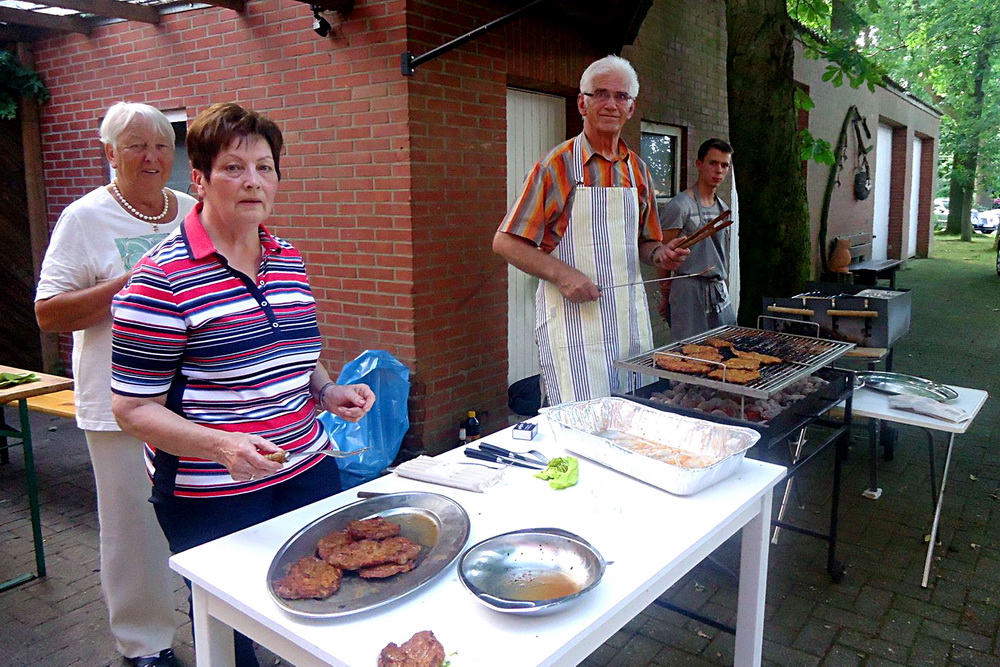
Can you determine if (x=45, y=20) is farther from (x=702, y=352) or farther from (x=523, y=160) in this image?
(x=702, y=352)

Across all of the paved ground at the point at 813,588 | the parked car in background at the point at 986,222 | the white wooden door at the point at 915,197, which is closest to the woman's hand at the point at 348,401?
the paved ground at the point at 813,588

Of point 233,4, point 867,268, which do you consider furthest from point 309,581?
point 867,268

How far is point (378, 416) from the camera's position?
4406 mm

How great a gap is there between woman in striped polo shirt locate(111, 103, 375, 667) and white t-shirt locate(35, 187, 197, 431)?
2.37ft

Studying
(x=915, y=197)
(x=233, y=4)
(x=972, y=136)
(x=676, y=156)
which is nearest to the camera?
(x=233, y=4)

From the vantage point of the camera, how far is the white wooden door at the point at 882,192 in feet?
55.2

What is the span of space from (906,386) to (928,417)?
1.46 feet

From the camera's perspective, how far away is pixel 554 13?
17.4 feet

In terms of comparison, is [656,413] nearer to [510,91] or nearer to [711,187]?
[711,187]

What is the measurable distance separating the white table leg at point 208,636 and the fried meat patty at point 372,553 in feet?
1.12

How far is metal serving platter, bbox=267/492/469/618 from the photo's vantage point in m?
1.47

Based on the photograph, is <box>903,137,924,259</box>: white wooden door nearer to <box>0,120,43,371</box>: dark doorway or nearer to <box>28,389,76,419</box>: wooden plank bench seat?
<box>0,120,43,371</box>: dark doorway

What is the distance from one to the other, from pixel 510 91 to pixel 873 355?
124 inches

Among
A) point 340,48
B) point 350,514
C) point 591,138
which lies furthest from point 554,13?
point 350,514
